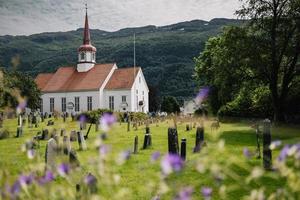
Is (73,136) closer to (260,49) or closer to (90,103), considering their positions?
(260,49)

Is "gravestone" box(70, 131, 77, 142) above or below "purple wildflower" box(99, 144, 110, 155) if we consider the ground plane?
below

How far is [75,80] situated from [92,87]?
15.7 ft

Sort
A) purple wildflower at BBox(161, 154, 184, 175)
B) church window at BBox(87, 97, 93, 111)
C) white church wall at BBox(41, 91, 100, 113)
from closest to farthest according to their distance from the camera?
1. purple wildflower at BBox(161, 154, 184, 175)
2. white church wall at BBox(41, 91, 100, 113)
3. church window at BBox(87, 97, 93, 111)

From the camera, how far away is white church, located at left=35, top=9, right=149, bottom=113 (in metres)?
77.9

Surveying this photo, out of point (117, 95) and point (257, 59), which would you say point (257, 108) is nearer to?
point (257, 59)

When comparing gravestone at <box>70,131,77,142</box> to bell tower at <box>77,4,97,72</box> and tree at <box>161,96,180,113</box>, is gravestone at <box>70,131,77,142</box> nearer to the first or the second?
bell tower at <box>77,4,97,72</box>

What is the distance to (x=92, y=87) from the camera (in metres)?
79.0

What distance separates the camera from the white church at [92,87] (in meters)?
77.9

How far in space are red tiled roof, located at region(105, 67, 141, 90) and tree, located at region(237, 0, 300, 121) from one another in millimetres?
41656

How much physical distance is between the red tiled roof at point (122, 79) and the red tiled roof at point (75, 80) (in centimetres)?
128

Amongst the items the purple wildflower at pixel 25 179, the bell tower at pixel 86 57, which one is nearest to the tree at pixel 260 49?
the purple wildflower at pixel 25 179

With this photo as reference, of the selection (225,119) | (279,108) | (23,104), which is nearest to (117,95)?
(225,119)

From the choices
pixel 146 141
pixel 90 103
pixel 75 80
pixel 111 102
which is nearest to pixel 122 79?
pixel 111 102

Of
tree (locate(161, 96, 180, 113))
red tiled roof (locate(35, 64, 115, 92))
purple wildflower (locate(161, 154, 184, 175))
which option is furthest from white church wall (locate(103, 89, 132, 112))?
purple wildflower (locate(161, 154, 184, 175))
